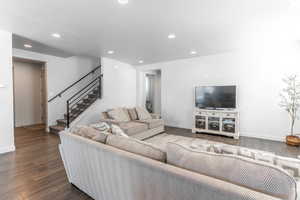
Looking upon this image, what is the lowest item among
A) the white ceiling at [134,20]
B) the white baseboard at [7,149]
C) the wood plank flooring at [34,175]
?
the wood plank flooring at [34,175]

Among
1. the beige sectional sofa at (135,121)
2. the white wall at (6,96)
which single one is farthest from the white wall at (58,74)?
the beige sectional sofa at (135,121)

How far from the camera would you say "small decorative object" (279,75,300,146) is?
3549 millimetres

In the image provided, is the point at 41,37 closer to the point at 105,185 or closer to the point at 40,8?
the point at 40,8

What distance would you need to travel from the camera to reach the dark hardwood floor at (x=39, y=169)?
1.86 meters

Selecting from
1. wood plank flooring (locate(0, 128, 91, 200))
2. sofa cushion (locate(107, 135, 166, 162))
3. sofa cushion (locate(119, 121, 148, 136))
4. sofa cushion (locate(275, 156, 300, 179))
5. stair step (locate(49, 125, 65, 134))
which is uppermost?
sofa cushion (locate(107, 135, 166, 162))

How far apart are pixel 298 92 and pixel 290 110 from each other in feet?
1.55

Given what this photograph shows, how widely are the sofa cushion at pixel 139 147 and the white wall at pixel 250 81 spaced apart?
4134mm

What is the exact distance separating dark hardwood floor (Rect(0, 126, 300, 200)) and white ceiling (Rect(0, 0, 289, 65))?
2.54 m

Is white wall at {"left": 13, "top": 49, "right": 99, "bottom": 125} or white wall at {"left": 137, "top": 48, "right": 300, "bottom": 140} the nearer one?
white wall at {"left": 137, "top": 48, "right": 300, "bottom": 140}

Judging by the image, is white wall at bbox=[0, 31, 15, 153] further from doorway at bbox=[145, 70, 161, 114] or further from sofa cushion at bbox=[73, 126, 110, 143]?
doorway at bbox=[145, 70, 161, 114]

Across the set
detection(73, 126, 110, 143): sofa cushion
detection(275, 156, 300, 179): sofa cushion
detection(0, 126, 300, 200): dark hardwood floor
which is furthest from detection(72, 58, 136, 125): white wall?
detection(275, 156, 300, 179): sofa cushion

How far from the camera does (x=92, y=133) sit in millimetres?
1793

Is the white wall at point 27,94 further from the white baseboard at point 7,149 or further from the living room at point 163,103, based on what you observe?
the white baseboard at point 7,149

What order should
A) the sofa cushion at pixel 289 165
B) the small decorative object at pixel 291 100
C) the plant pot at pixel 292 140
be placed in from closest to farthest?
the sofa cushion at pixel 289 165, the plant pot at pixel 292 140, the small decorative object at pixel 291 100
